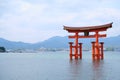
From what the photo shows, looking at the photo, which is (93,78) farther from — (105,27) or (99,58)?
(99,58)

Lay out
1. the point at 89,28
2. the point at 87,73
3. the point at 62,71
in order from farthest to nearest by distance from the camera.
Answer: the point at 89,28 → the point at 62,71 → the point at 87,73

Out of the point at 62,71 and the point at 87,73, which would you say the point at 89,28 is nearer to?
the point at 62,71

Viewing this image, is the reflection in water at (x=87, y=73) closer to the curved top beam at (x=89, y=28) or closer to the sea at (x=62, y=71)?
the sea at (x=62, y=71)

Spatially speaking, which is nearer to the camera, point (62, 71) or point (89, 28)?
point (62, 71)

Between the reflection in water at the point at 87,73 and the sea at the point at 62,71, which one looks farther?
the sea at the point at 62,71

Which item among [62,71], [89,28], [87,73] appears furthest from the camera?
[89,28]

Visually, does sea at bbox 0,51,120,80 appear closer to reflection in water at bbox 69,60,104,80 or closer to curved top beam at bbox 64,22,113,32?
reflection in water at bbox 69,60,104,80

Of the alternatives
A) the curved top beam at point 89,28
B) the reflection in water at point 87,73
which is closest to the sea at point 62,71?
the reflection in water at point 87,73

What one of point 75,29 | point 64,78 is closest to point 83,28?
point 75,29

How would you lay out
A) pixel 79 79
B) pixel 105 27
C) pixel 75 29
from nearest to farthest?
pixel 79 79 → pixel 105 27 → pixel 75 29

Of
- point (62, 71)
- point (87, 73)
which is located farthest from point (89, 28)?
point (87, 73)

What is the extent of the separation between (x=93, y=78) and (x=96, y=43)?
24681 mm

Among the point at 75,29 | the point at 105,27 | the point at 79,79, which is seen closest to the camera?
the point at 79,79

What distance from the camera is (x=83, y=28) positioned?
160 ft
